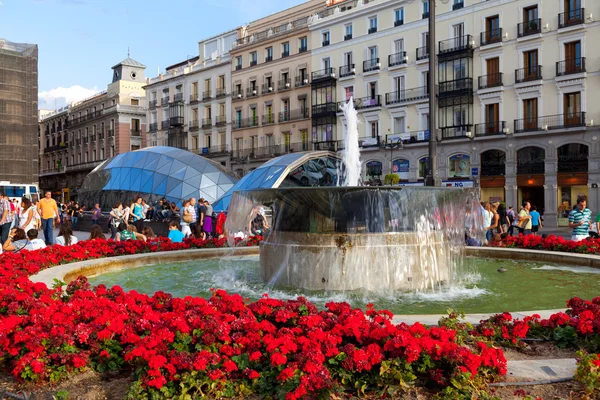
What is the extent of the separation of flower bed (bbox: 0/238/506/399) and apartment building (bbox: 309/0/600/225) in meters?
30.8

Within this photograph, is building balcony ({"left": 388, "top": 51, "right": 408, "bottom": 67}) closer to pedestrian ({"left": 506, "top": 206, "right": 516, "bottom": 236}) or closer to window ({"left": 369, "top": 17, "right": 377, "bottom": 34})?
window ({"left": 369, "top": 17, "right": 377, "bottom": 34})

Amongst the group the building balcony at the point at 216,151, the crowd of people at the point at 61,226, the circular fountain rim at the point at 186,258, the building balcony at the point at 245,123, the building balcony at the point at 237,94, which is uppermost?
the building balcony at the point at 237,94

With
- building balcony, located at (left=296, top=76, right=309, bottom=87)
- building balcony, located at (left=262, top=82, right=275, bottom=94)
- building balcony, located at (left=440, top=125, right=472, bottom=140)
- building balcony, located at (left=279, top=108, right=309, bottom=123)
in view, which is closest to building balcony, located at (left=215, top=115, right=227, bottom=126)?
building balcony, located at (left=262, top=82, right=275, bottom=94)

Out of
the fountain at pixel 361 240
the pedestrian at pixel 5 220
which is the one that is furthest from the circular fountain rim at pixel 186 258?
the pedestrian at pixel 5 220

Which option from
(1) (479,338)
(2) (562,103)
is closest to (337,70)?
(2) (562,103)

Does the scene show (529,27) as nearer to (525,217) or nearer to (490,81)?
(490,81)

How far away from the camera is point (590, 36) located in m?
30.7

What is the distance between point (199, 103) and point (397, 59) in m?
23.3

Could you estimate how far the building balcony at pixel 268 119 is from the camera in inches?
1911

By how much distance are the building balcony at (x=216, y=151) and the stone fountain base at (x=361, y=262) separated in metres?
45.4

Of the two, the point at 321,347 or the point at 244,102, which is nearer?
the point at 321,347

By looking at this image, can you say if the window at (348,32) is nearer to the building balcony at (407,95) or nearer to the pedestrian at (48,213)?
the building balcony at (407,95)

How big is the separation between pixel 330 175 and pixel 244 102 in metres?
21.9

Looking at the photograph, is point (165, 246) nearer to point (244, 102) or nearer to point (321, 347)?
point (321, 347)
